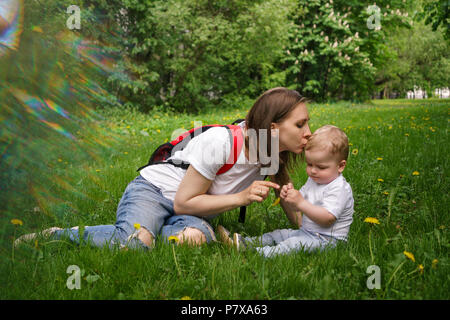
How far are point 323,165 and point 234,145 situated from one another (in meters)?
0.55

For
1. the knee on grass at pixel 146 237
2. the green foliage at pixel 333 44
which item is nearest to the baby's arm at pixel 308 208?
the knee on grass at pixel 146 237

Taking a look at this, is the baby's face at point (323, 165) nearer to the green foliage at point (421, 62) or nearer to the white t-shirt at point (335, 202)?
the white t-shirt at point (335, 202)

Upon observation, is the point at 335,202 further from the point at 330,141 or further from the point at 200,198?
the point at 200,198

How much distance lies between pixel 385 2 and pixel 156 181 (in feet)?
53.6

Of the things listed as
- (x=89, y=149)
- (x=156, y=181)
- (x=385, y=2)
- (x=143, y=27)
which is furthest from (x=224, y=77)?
(x=156, y=181)

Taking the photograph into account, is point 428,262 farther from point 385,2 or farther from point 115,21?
point 385,2

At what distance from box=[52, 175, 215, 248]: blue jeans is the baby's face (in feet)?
2.44

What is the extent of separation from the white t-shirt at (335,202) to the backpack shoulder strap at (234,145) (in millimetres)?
537

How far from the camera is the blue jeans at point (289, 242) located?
6.79 feet

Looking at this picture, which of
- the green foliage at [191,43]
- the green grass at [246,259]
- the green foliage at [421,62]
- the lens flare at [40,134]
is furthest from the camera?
the green foliage at [421,62]

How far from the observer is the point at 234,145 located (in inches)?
86.8

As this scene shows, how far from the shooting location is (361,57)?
49.7 feet

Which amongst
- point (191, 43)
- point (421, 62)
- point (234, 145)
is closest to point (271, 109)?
point (234, 145)
